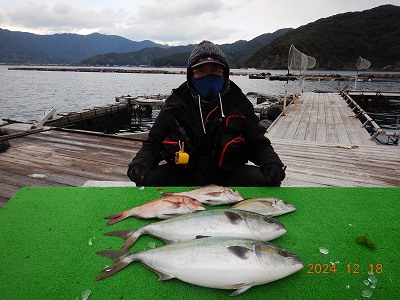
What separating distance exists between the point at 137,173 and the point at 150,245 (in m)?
1.30

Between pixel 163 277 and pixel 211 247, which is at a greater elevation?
pixel 211 247

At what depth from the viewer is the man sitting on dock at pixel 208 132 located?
349 centimetres

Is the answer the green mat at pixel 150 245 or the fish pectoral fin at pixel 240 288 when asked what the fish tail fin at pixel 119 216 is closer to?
the green mat at pixel 150 245

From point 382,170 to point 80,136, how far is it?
371 inches

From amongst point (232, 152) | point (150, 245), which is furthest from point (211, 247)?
point (232, 152)

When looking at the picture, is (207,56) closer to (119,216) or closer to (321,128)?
(119,216)

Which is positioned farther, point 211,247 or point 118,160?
point 118,160

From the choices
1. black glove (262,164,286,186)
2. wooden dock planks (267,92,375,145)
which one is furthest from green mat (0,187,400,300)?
wooden dock planks (267,92,375,145)

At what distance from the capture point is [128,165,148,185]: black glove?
3078 mm

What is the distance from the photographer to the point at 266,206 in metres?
2.33

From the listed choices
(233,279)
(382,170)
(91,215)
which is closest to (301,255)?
(233,279)
